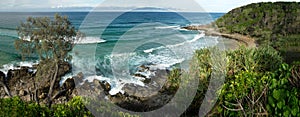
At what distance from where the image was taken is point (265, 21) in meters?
37.1

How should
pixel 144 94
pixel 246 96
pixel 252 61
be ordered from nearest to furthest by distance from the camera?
pixel 246 96 < pixel 252 61 < pixel 144 94

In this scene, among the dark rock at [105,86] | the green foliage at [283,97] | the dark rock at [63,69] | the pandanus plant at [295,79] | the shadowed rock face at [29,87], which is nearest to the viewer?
the green foliage at [283,97]

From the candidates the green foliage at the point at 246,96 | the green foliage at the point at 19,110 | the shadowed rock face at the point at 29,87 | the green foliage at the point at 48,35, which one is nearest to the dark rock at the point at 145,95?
the shadowed rock face at the point at 29,87

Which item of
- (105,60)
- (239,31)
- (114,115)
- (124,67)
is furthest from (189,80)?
(239,31)

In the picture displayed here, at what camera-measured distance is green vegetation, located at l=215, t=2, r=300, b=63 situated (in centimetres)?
3072

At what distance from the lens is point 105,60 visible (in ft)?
70.9

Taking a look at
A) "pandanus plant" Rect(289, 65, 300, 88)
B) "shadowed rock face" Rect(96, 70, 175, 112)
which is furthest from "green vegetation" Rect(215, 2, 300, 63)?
"pandanus plant" Rect(289, 65, 300, 88)

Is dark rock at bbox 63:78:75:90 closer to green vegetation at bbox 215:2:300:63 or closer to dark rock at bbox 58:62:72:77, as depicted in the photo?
dark rock at bbox 58:62:72:77

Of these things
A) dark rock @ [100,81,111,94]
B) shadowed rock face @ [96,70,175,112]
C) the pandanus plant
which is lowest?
dark rock @ [100,81,111,94]

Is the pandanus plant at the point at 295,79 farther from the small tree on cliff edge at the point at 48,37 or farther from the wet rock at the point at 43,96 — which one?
the wet rock at the point at 43,96

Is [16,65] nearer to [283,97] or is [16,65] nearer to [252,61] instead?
[252,61]

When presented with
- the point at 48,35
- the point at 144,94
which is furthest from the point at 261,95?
the point at 144,94

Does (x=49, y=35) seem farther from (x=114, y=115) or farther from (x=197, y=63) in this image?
(x=114, y=115)

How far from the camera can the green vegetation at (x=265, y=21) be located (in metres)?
30.7
